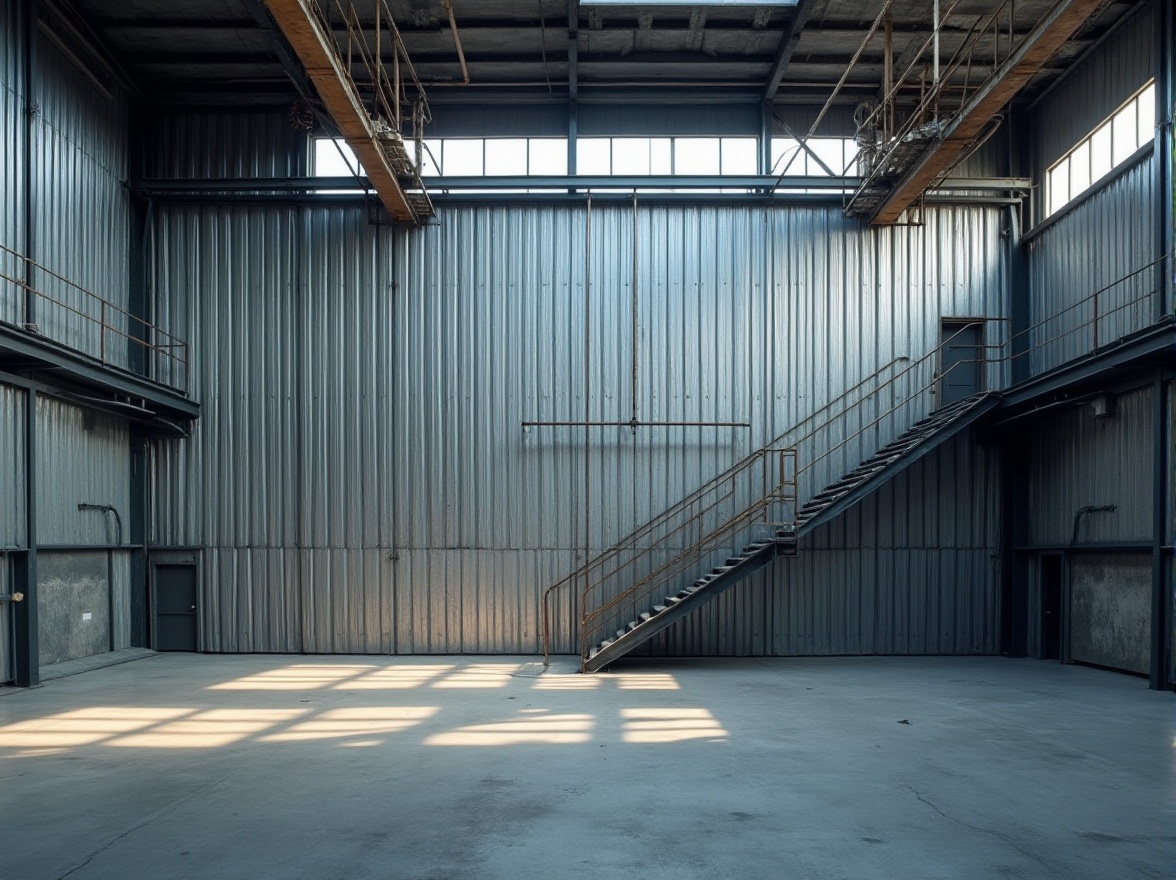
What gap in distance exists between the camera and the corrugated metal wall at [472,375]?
71.3ft

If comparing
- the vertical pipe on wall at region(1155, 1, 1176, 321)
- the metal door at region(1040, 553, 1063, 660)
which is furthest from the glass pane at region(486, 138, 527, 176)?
the metal door at region(1040, 553, 1063, 660)

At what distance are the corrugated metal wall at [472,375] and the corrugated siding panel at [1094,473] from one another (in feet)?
5.88

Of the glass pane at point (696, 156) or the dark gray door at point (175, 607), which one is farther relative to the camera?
the glass pane at point (696, 156)

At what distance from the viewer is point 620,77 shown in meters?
22.3

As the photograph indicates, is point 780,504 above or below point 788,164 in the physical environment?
below

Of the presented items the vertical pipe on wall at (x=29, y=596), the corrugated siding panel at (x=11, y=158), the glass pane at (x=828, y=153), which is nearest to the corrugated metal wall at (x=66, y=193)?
the corrugated siding panel at (x=11, y=158)

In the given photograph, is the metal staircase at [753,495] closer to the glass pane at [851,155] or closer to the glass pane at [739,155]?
the glass pane at [851,155]

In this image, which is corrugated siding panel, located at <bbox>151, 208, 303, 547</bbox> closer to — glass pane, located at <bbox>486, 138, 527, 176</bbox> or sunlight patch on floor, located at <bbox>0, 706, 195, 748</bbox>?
glass pane, located at <bbox>486, 138, 527, 176</bbox>

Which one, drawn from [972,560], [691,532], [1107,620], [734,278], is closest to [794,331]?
[734,278]

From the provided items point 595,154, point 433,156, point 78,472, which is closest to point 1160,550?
point 595,154

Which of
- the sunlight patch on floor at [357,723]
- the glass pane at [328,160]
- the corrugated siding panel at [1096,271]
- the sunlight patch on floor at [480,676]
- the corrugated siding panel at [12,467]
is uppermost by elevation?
the glass pane at [328,160]

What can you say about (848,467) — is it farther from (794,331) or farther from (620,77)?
(620,77)

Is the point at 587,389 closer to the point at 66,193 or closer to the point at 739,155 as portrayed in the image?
the point at 739,155

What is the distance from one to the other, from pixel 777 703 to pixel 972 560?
28.6 feet
